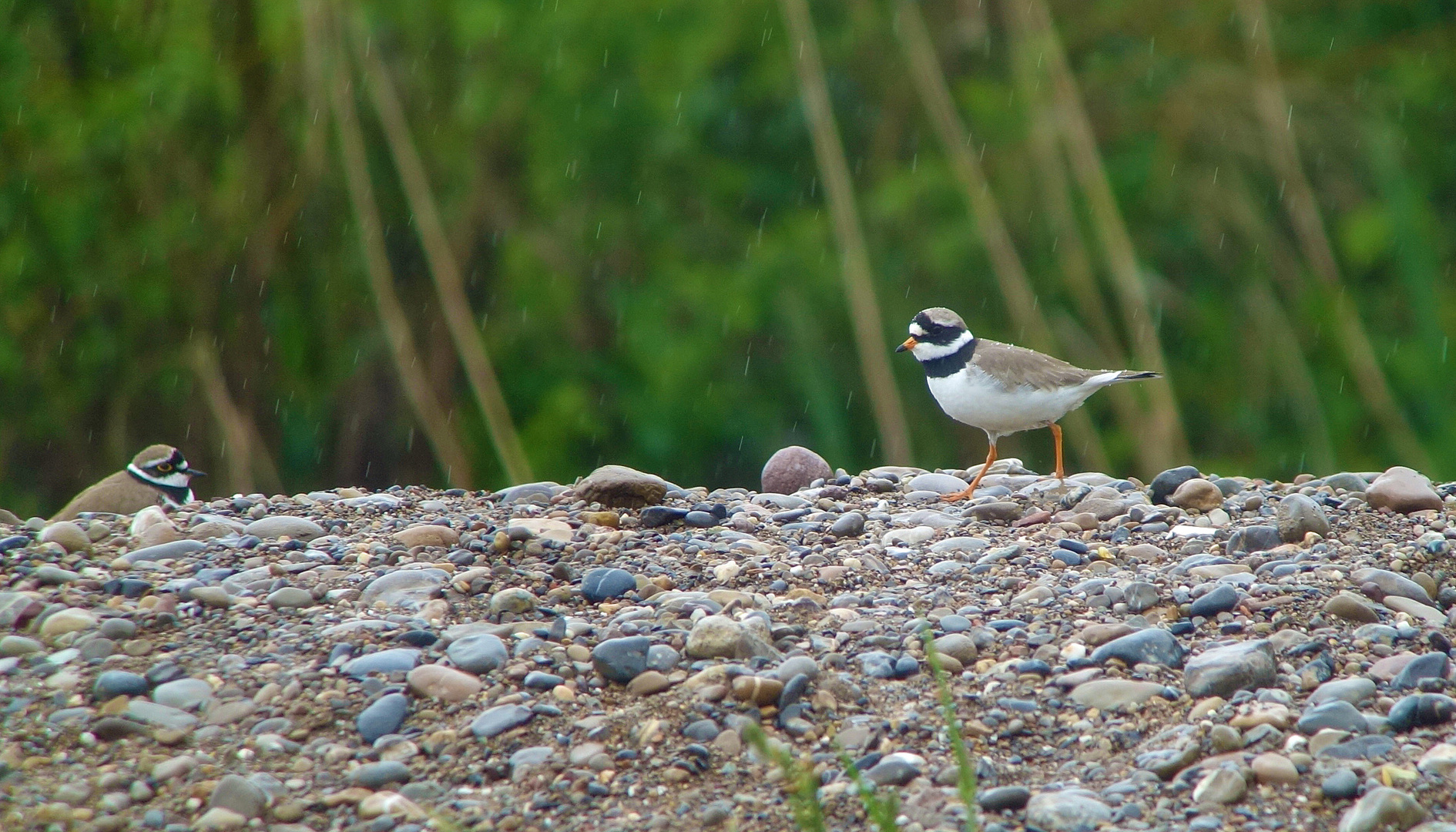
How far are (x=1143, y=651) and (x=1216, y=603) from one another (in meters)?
0.35

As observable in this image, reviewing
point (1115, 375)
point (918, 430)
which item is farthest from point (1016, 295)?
point (918, 430)

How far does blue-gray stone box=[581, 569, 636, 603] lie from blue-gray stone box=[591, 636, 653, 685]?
427mm

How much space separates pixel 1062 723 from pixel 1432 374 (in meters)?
4.75

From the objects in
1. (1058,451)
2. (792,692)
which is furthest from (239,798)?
(1058,451)

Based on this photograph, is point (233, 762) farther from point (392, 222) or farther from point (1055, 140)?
point (1055, 140)

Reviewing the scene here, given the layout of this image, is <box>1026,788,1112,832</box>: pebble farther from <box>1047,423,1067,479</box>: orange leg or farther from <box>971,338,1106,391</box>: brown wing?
<box>971,338,1106,391</box>: brown wing

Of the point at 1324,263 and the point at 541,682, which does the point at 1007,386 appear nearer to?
the point at 541,682

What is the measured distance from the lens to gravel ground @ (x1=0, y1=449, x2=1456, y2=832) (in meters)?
2.60

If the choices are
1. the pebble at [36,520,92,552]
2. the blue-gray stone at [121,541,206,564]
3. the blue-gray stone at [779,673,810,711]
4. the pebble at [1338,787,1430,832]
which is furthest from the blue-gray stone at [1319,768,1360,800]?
the pebble at [36,520,92,552]

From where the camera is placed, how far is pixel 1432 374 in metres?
6.70

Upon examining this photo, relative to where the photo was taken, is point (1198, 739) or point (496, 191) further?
point (496, 191)

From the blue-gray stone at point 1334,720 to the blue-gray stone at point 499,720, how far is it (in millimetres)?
1584

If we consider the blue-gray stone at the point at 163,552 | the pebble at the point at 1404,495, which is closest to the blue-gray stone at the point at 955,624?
the pebble at the point at 1404,495

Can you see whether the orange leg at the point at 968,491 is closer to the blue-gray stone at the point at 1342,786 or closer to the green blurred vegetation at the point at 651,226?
the green blurred vegetation at the point at 651,226
